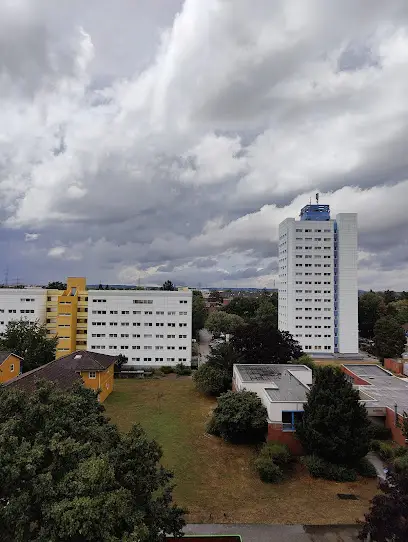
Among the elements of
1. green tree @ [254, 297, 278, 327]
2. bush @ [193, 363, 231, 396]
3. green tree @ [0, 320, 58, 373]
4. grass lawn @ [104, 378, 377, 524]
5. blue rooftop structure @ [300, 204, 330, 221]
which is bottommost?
grass lawn @ [104, 378, 377, 524]

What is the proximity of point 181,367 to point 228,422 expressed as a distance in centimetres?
1993

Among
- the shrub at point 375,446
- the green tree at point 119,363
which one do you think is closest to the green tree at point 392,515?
the shrub at point 375,446

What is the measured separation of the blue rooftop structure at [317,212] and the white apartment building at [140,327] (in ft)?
83.5

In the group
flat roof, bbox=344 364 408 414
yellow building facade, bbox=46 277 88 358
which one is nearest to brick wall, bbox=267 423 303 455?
flat roof, bbox=344 364 408 414

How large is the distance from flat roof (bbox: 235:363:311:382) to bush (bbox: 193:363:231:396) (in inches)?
59.2

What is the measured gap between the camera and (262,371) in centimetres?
2845

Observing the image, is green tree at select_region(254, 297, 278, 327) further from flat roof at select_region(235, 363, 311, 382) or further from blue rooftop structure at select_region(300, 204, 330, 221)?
flat roof at select_region(235, 363, 311, 382)

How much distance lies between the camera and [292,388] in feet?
76.4

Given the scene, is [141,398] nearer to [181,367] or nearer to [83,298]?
[181,367]

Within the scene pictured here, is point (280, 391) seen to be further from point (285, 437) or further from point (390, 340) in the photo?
point (390, 340)

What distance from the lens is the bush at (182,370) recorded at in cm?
3891

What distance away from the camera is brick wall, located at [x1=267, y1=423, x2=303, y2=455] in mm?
19109

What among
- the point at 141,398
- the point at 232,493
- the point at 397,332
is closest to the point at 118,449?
the point at 232,493

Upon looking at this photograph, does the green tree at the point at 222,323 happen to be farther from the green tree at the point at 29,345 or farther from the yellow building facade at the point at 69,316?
the green tree at the point at 29,345
